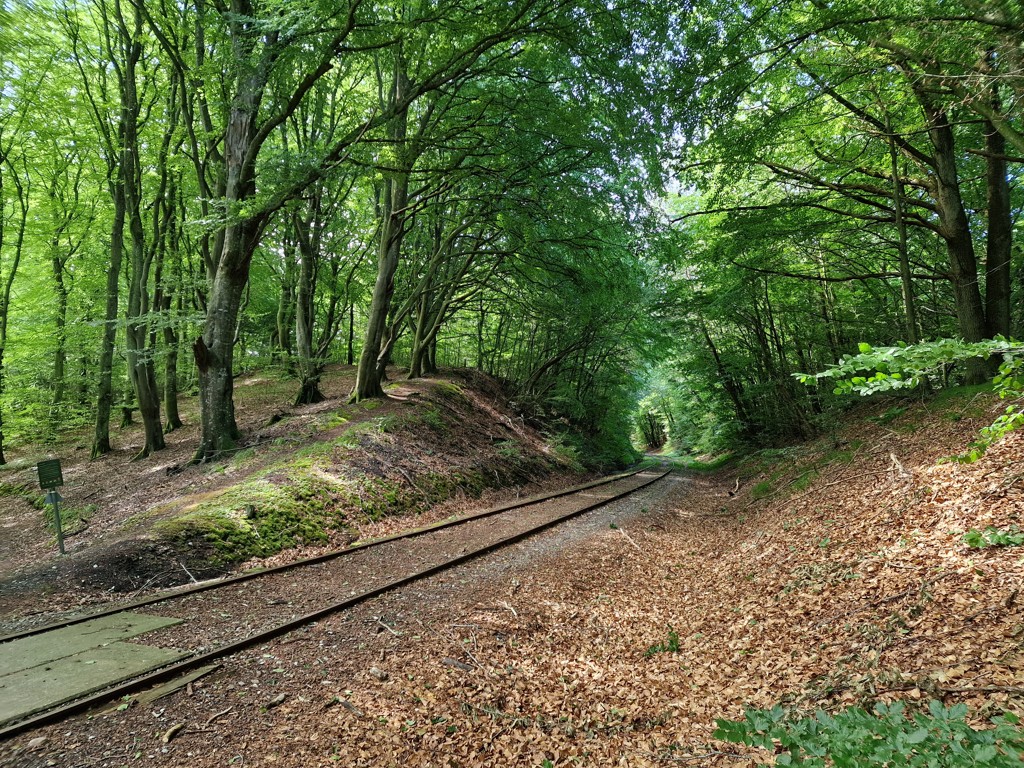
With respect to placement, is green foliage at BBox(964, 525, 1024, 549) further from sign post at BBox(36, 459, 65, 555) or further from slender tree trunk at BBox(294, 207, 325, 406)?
slender tree trunk at BBox(294, 207, 325, 406)

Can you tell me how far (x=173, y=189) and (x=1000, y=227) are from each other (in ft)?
63.9

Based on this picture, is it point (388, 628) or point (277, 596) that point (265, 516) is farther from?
point (388, 628)

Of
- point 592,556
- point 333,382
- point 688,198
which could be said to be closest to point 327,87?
point 333,382

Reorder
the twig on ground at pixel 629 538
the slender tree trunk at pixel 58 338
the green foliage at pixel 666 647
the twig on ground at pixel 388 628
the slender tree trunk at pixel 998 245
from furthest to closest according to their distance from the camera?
the slender tree trunk at pixel 58 338, the twig on ground at pixel 629 538, the slender tree trunk at pixel 998 245, the twig on ground at pixel 388 628, the green foliage at pixel 666 647

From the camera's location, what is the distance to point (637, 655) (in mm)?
4910

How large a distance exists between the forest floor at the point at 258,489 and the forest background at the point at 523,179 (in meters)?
1.46

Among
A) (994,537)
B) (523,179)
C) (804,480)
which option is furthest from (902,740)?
(523,179)

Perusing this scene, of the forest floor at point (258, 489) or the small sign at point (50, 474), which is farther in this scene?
the small sign at point (50, 474)

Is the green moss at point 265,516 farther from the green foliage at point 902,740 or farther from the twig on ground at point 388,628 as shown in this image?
the green foliage at point 902,740

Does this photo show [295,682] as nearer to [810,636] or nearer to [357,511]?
[810,636]

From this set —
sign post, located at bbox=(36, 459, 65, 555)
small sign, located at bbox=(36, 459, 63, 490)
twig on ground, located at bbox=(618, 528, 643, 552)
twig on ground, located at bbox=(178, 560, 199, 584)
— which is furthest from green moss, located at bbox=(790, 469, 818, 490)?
small sign, located at bbox=(36, 459, 63, 490)

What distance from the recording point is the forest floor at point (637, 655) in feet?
10.7

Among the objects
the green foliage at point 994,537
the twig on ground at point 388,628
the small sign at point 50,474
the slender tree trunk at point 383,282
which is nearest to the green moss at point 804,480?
the green foliage at point 994,537

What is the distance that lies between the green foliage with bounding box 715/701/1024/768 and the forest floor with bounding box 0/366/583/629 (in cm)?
694
